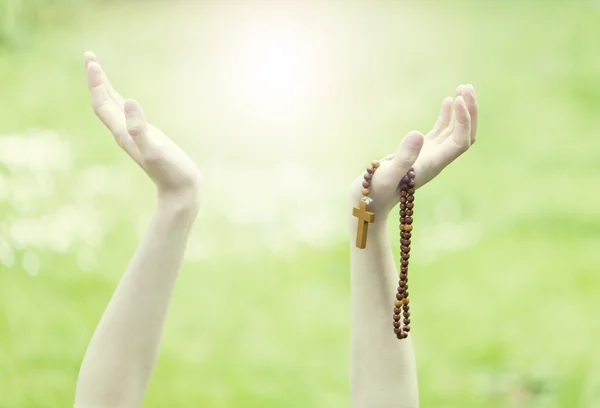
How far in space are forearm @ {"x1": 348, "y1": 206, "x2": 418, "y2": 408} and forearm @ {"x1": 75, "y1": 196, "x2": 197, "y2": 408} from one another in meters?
0.27

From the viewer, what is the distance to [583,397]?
6.52 ft

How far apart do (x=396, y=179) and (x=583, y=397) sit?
124 centimetres

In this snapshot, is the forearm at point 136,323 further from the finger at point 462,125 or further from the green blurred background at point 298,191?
the green blurred background at point 298,191

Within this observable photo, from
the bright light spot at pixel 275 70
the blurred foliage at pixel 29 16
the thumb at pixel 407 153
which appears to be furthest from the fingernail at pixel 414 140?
the blurred foliage at pixel 29 16

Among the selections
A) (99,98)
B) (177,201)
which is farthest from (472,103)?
(99,98)

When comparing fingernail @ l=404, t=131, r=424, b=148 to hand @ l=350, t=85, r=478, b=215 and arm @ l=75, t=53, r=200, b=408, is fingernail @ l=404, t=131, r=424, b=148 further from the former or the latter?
arm @ l=75, t=53, r=200, b=408

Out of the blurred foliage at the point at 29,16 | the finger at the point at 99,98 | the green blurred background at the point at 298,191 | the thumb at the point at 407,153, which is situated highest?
the blurred foliage at the point at 29,16

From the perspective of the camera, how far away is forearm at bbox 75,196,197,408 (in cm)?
110

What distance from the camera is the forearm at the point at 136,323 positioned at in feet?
3.61

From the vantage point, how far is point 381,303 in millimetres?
1123

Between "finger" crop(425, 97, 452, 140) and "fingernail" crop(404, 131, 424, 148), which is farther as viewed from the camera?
"finger" crop(425, 97, 452, 140)

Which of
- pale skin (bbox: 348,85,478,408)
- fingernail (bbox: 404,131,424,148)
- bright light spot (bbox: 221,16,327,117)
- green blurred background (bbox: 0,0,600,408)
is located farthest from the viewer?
bright light spot (bbox: 221,16,327,117)

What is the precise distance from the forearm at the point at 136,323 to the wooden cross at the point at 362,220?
9.8 inches

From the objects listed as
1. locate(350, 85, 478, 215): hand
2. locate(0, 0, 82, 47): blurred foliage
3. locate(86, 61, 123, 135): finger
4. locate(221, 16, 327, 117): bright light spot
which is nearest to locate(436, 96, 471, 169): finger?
locate(350, 85, 478, 215): hand
